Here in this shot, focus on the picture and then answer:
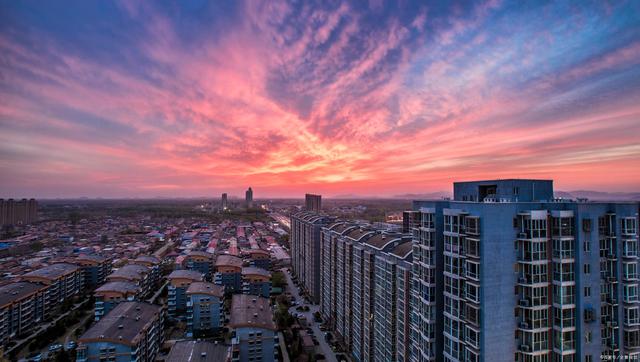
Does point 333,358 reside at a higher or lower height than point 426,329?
lower

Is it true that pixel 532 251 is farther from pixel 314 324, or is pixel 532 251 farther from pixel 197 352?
pixel 314 324

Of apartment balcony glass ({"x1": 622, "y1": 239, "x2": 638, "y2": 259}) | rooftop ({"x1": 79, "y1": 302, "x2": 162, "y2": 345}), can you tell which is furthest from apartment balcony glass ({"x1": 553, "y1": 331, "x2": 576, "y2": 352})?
rooftop ({"x1": 79, "y1": 302, "x2": 162, "y2": 345})

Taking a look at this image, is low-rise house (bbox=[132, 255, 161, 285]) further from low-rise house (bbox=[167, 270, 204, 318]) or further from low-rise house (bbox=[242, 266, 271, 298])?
low-rise house (bbox=[242, 266, 271, 298])

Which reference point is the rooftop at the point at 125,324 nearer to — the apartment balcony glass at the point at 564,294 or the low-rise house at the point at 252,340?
the low-rise house at the point at 252,340

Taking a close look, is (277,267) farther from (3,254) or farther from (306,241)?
(3,254)

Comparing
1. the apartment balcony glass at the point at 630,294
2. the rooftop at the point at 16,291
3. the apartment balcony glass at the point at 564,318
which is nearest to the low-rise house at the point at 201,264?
the rooftop at the point at 16,291

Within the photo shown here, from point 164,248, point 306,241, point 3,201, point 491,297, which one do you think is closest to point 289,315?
point 306,241

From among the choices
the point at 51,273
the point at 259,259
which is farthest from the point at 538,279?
the point at 51,273

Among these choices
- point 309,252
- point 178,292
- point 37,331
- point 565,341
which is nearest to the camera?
point 565,341
